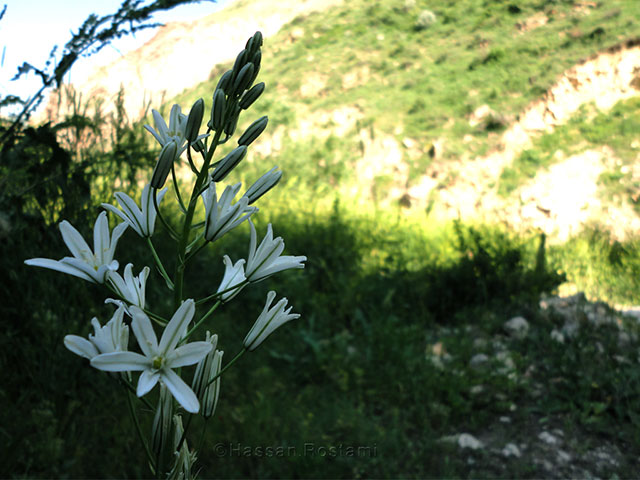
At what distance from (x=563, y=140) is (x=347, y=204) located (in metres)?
3.72

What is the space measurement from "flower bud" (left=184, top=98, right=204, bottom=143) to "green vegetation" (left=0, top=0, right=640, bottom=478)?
1496 mm

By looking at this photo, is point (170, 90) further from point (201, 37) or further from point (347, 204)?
point (347, 204)

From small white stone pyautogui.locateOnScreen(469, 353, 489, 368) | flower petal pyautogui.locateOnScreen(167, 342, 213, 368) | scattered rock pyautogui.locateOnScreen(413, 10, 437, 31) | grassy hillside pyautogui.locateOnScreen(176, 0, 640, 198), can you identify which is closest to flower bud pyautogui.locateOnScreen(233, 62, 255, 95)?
flower petal pyautogui.locateOnScreen(167, 342, 213, 368)

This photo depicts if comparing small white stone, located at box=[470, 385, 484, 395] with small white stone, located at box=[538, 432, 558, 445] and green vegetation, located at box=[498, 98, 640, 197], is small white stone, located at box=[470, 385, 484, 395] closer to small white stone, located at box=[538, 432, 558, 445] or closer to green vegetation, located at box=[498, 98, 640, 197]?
small white stone, located at box=[538, 432, 558, 445]

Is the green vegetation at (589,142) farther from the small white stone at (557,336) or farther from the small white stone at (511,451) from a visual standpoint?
Answer: the small white stone at (511,451)

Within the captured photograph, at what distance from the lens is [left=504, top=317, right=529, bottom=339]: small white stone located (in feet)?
13.0

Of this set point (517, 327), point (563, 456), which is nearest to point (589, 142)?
point (517, 327)

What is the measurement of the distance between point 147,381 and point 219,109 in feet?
1.70

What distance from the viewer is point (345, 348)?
365 cm

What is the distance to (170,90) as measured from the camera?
532 inches

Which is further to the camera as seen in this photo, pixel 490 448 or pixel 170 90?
pixel 170 90

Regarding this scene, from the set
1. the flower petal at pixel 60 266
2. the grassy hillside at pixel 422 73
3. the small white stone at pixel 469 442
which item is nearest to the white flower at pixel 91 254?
the flower petal at pixel 60 266

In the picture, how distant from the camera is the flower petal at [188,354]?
768 millimetres

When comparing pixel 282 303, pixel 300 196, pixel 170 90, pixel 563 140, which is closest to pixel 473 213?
pixel 563 140
